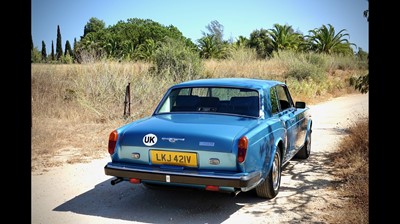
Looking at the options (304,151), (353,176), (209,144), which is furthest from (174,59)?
(209,144)

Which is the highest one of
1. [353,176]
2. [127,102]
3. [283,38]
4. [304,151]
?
[283,38]

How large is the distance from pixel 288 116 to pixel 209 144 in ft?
7.21

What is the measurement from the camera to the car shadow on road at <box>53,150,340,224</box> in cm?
444

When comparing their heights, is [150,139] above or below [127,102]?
below

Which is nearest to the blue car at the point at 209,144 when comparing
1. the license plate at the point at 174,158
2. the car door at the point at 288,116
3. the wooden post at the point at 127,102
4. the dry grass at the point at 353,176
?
the license plate at the point at 174,158

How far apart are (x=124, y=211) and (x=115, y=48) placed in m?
55.5

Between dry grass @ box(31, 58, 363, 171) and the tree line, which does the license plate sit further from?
the tree line

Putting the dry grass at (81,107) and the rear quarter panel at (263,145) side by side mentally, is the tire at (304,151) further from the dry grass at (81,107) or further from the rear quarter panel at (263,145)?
the dry grass at (81,107)

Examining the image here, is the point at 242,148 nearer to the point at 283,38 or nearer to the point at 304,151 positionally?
the point at 304,151

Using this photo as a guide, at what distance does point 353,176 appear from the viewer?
222 inches
